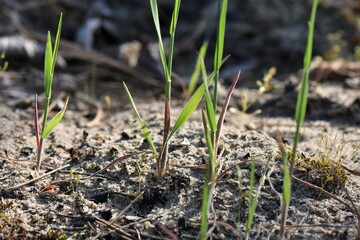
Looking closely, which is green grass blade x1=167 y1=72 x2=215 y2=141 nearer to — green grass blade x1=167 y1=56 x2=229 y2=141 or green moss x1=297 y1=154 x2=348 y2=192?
green grass blade x1=167 y1=56 x2=229 y2=141

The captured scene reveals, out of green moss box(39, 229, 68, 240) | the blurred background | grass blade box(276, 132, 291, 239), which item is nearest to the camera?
grass blade box(276, 132, 291, 239)

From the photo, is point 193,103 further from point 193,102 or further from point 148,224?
point 148,224

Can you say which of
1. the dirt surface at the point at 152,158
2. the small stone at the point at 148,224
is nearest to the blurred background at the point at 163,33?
the dirt surface at the point at 152,158

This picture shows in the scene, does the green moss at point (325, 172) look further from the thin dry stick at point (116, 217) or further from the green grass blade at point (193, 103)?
the thin dry stick at point (116, 217)

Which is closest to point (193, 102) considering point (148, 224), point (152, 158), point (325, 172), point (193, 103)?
point (193, 103)

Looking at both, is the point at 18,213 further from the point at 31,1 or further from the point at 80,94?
the point at 31,1

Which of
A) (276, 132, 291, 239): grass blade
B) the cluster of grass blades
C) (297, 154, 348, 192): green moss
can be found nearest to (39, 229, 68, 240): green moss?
the cluster of grass blades
